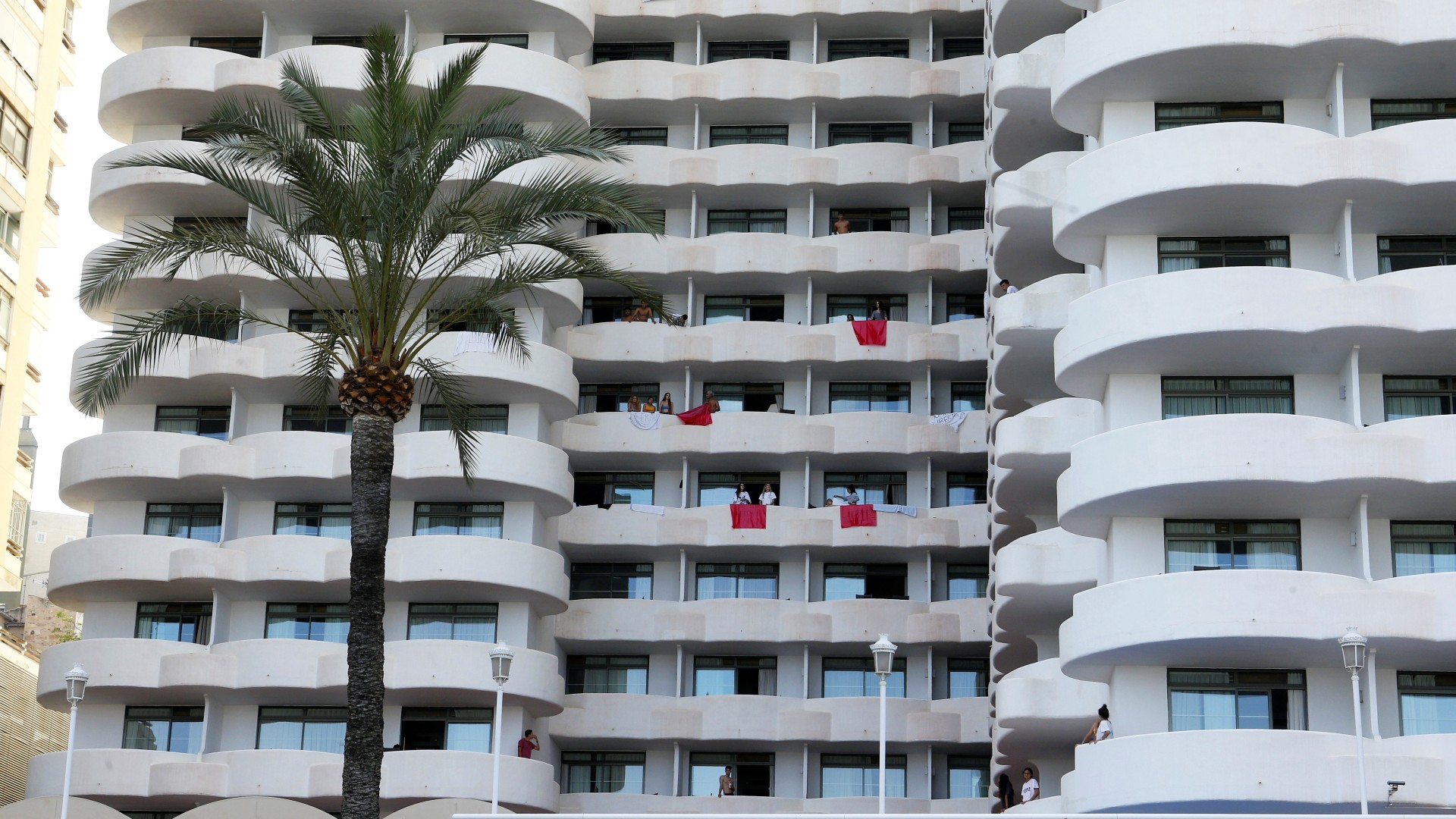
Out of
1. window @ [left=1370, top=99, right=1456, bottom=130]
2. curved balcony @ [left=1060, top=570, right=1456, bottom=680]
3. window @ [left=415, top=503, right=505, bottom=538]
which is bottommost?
curved balcony @ [left=1060, top=570, right=1456, bottom=680]

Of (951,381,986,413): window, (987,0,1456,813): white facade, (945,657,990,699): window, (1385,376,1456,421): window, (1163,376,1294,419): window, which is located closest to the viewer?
(987,0,1456,813): white facade

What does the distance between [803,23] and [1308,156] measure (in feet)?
83.1

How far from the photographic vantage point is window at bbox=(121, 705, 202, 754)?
53.1 metres

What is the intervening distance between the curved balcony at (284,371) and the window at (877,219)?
39.2 feet

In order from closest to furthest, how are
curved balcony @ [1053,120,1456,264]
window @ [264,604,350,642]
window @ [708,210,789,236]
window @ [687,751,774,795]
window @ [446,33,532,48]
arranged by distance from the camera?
curved balcony @ [1053,120,1456,264] < window @ [264,604,350,642] < window @ [687,751,774,795] < window @ [446,33,532,48] < window @ [708,210,789,236]

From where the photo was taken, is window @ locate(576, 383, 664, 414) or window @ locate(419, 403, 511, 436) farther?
window @ locate(576, 383, 664, 414)

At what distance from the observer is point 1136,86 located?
43.9m

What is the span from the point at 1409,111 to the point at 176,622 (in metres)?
34.7

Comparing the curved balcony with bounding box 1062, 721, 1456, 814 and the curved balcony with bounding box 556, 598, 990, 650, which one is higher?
the curved balcony with bounding box 556, 598, 990, 650

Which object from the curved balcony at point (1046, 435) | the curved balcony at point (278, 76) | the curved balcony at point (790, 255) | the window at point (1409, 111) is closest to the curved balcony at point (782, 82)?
the curved balcony at point (790, 255)

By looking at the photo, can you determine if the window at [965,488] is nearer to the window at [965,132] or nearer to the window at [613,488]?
the window at [613,488]

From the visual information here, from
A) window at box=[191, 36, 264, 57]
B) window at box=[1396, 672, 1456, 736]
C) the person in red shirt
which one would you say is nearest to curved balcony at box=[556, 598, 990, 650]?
the person in red shirt

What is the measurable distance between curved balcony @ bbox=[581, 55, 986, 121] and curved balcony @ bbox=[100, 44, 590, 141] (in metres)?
4.96

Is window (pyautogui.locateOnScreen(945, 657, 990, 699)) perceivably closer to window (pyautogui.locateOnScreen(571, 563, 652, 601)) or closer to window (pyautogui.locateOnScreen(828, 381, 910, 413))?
window (pyautogui.locateOnScreen(828, 381, 910, 413))
